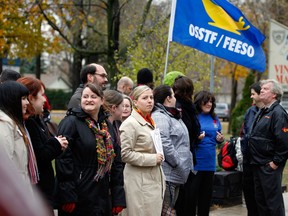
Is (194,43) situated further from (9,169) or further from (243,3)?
(243,3)

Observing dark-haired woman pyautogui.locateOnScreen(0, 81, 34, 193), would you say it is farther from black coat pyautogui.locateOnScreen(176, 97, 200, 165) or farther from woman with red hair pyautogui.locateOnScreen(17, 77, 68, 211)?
black coat pyautogui.locateOnScreen(176, 97, 200, 165)

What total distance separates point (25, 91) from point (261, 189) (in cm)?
406

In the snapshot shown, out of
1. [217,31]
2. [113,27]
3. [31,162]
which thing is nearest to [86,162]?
[31,162]

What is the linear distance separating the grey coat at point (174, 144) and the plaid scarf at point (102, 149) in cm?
129

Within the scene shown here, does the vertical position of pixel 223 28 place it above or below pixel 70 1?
below

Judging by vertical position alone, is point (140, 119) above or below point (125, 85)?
below

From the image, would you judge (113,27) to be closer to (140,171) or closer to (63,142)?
(140,171)

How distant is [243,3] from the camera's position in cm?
3070

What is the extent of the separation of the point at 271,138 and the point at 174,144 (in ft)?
4.83

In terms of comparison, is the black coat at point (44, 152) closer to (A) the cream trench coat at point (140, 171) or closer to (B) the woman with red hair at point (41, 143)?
(B) the woman with red hair at point (41, 143)

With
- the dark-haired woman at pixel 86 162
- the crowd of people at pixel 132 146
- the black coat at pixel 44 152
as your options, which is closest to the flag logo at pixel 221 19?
the crowd of people at pixel 132 146

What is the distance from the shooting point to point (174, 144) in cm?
573

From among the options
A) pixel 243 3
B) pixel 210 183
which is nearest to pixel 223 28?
pixel 210 183

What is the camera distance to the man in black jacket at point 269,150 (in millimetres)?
6367
